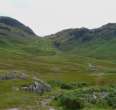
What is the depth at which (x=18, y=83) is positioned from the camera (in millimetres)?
69375

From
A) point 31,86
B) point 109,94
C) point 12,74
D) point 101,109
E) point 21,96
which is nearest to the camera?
point 101,109

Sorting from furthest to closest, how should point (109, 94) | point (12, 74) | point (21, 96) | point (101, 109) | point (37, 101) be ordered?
point (12, 74)
point (21, 96)
point (37, 101)
point (109, 94)
point (101, 109)

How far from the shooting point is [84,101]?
4956 centimetres

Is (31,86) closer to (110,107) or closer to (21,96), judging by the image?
(21,96)

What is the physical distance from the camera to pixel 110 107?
163ft

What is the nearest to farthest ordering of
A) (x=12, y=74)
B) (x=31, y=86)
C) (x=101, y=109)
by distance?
(x=101, y=109) < (x=31, y=86) < (x=12, y=74)

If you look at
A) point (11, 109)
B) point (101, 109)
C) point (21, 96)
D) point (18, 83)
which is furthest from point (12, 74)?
point (101, 109)

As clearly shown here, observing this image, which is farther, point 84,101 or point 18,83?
point 18,83

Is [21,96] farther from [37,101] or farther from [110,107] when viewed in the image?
[110,107]

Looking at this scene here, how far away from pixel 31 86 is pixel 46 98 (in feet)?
25.4

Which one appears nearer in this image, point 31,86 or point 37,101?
point 37,101

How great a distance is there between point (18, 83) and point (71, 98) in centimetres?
2159

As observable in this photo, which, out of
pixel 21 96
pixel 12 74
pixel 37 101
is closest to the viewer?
pixel 37 101

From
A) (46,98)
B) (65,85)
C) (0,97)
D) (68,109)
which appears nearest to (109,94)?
(68,109)
